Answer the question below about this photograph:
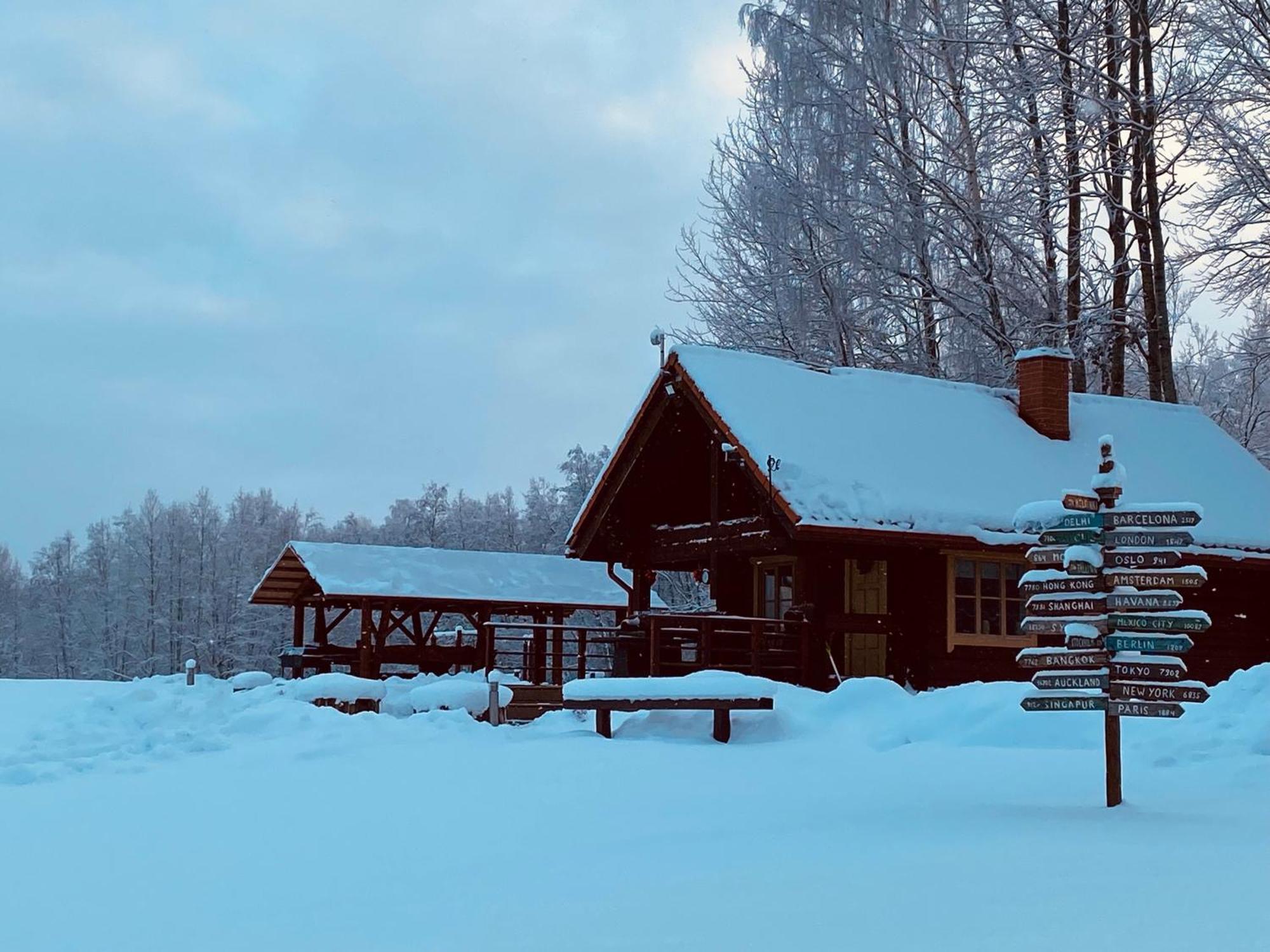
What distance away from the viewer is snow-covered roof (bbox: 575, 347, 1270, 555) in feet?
56.2

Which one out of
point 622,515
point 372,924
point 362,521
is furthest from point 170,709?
point 362,521

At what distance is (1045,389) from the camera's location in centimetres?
2105

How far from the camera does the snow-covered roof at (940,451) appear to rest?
1714 centimetres

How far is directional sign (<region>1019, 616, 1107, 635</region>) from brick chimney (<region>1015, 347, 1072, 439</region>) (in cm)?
1269

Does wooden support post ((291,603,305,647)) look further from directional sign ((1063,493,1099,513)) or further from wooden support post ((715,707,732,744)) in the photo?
directional sign ((1063,493,1099,513))

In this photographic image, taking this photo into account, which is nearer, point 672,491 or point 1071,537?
point 1071,537

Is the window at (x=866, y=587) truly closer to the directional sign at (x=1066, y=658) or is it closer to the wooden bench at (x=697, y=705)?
the wooden bench at (x=697, y=705)

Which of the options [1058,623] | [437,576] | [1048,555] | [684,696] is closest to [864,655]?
[684,696]

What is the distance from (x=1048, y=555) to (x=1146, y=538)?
583mm

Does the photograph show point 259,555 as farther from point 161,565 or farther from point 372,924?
point 372,924

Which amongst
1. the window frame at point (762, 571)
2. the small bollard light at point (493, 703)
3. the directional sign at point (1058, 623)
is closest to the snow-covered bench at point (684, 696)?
the small bollard light at point (493, 703)

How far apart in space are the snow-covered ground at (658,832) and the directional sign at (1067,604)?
1141 mm

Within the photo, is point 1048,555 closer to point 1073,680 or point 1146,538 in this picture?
point 1146,538

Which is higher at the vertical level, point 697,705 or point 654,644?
point 654,644
